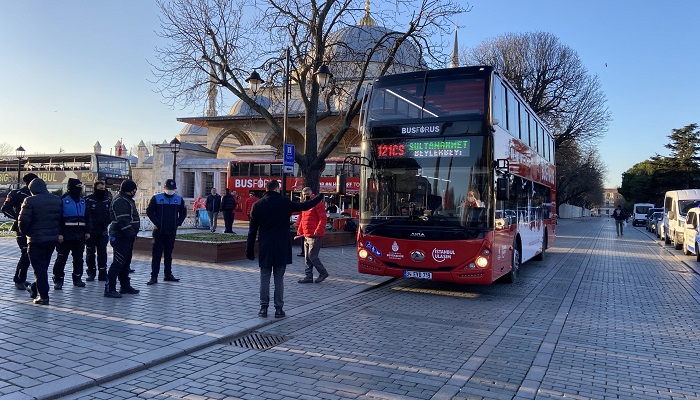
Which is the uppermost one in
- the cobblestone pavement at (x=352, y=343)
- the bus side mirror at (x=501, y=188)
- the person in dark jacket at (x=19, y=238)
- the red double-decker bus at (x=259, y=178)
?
the red double-decker bus at (x=259, y=178)

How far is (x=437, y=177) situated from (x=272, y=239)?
3.19 meters

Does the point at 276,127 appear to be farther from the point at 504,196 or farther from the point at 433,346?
the point at 433,346

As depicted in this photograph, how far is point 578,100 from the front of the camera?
33406mm

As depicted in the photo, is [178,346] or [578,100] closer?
[178,346]

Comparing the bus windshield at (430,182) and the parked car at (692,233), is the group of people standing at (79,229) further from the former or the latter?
the parked car at (692,233)

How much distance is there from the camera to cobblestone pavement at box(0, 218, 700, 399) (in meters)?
4.53

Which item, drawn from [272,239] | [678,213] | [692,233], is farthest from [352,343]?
[678,213]

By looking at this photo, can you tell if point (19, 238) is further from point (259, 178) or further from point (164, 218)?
point (259, 178)

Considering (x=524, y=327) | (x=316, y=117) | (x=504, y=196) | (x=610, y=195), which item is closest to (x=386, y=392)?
(x=524, y=327)

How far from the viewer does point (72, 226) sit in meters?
8.22

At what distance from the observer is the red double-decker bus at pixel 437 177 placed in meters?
8.57

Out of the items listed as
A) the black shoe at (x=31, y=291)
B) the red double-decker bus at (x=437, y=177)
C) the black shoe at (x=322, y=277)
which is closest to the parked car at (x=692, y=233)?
the red double-decker bus at (x=437, y=177)

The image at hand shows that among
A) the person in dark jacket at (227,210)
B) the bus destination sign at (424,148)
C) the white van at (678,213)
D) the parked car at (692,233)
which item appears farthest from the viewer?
the white van at (678,213)

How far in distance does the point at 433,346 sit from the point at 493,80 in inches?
197
